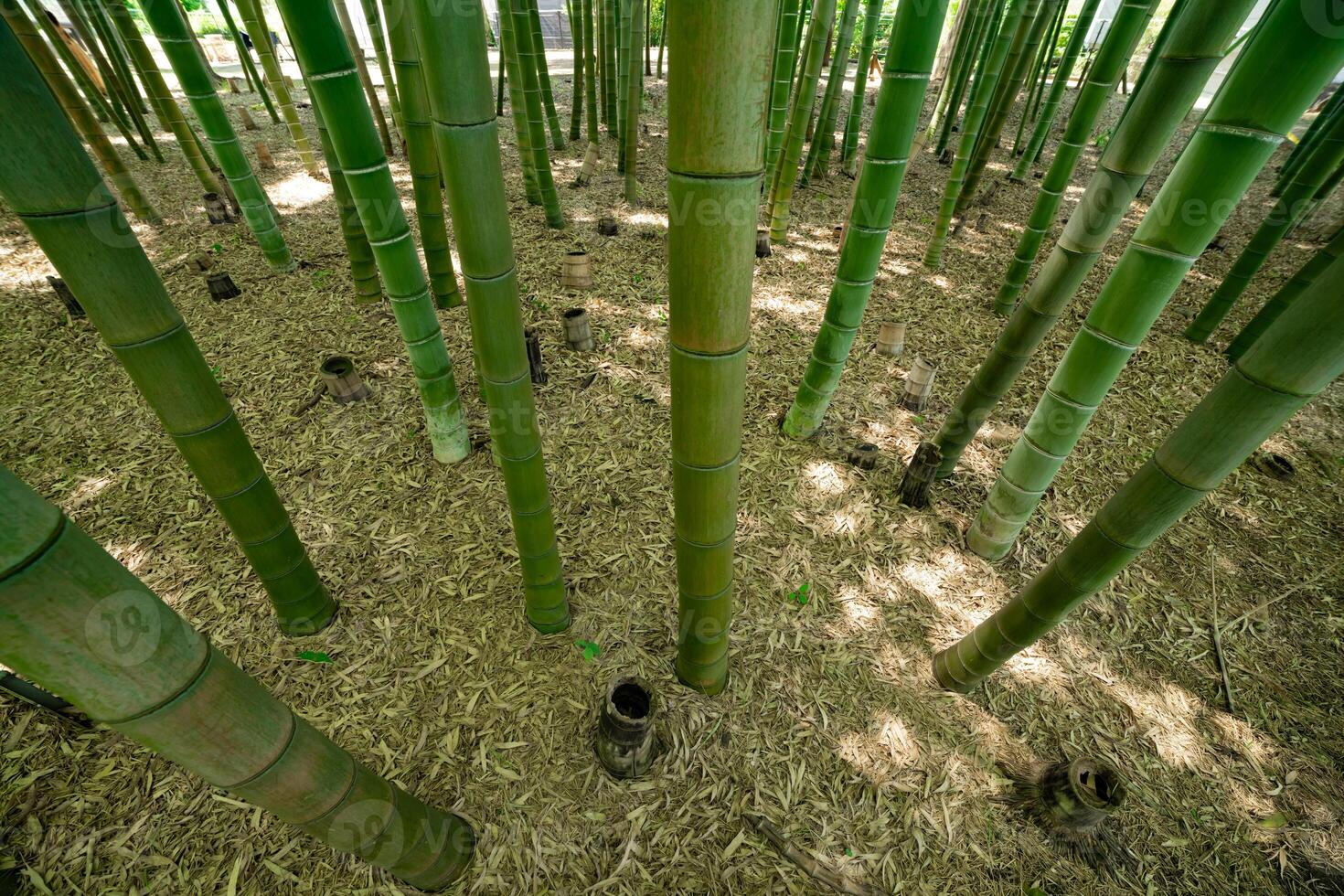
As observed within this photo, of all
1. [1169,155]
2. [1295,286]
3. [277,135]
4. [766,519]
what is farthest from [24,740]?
[1169,155]

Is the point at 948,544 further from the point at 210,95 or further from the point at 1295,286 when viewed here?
the point at 210,95

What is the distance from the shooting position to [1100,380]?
6.76ft

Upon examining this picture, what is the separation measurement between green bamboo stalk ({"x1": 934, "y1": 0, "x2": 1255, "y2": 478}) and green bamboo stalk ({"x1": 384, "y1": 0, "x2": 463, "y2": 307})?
8.88 ft

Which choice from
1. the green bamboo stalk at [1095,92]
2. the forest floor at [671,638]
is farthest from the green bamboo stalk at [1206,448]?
the green bamboo stalk at [1095,92]

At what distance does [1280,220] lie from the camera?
3770mm

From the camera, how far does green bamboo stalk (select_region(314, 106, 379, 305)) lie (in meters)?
3.87

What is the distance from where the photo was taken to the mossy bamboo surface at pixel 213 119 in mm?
2969

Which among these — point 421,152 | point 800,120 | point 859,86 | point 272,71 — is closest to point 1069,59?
point 859,86

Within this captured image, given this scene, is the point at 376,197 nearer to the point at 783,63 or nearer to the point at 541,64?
the point at 783,63

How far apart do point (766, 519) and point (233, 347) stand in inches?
162

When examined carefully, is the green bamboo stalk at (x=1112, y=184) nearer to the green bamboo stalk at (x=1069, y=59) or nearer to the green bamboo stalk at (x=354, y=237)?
the green bamboo stalk at (x=1069, y=59)

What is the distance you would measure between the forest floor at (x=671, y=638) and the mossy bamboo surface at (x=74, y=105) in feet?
4.17

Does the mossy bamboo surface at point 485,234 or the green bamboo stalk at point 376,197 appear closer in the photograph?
the mossy bamboo surface at point 485,234

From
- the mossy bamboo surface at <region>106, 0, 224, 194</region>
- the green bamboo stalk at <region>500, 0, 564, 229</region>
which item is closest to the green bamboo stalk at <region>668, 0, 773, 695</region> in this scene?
the green bamboo stalk at <region>500, 0, 564, 229</region>
